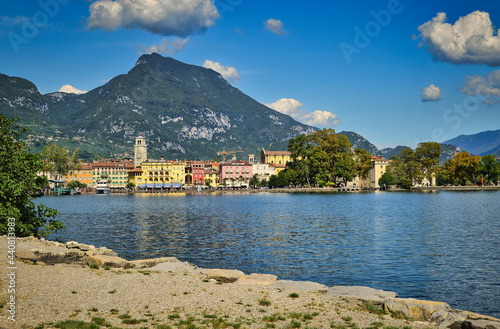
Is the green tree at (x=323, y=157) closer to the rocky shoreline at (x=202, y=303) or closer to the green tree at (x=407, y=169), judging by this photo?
the green tree at (x=407, y=169)

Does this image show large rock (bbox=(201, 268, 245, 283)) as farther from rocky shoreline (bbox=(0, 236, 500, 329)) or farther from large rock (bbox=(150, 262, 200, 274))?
large rock (bbox=(150, 262, 200, 274))

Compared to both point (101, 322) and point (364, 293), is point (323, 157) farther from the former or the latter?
point (101, 322)

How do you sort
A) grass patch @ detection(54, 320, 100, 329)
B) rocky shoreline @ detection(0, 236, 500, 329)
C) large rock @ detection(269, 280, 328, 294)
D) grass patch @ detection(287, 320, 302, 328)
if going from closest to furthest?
grass patch @ detection(54, 320, 100, 329), grass patch @ detection(287, 320, 302, 328), rocky shoreline @ detection(0, 236, 500, 329), large rock @ detection(269, 280, 328, 294)

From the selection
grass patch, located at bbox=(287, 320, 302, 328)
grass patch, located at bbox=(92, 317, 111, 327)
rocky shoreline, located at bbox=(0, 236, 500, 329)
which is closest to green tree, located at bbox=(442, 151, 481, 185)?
rocky shoreline, located at bbox=(0, 236, 500, 329)

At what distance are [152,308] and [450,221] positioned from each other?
4546 centimetres

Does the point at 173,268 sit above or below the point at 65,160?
below

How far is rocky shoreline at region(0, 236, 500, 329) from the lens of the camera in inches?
478

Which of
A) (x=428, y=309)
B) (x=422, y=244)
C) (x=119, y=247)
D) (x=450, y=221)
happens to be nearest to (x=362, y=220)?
(x=450, y=221)

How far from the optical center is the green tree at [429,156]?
525 feet

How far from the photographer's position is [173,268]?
19969mm

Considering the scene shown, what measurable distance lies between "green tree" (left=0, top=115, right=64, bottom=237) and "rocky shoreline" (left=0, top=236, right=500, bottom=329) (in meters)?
11.1

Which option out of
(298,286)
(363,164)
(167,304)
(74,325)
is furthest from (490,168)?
(74,325)

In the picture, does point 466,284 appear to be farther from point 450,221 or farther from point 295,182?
point 295,182

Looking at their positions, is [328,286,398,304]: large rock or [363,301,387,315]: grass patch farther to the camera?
Result: [328,286,398,304]: large rock
